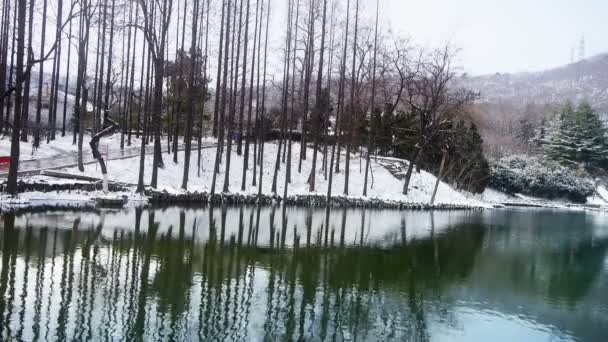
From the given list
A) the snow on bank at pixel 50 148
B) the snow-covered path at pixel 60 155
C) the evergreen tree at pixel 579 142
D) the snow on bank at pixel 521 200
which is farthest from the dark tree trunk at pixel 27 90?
the evergreen tree at pixel 579 142

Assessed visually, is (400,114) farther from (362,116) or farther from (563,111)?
(563,111)

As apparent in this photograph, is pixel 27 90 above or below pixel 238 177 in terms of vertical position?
above

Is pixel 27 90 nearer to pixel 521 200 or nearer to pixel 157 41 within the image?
pixel 157 41

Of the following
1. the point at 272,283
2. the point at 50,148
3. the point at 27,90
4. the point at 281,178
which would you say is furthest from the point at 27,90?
the point at 272,283

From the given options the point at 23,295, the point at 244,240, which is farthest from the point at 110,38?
the point at 23,295

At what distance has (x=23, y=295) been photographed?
8.91 meters

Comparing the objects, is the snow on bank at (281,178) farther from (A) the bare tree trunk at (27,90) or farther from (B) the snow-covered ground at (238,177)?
(A) the bare tree trunk at (27,90)

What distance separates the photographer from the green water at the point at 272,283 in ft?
27.7

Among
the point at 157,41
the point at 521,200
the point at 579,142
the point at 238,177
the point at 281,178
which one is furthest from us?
the point at 579,142

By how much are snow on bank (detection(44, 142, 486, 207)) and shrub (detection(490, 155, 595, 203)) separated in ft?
47.7

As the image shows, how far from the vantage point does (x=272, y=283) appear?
37.7 ft

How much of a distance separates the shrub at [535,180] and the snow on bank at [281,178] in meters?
14.6

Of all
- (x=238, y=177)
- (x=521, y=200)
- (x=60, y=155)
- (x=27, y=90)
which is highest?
(x=27, y=90)

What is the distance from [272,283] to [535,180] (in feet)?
164
